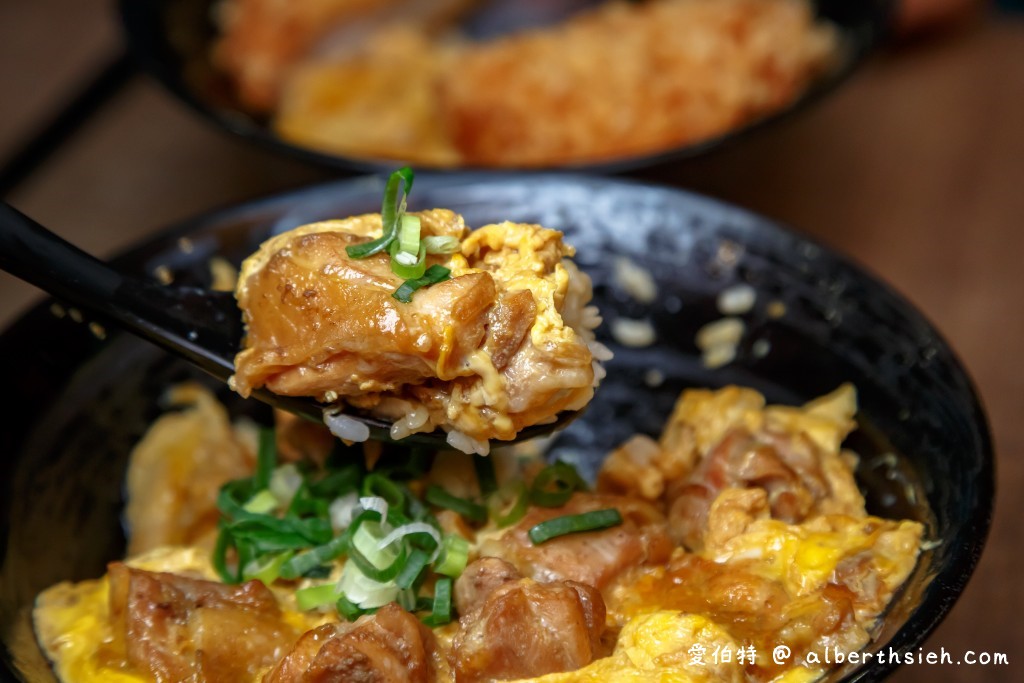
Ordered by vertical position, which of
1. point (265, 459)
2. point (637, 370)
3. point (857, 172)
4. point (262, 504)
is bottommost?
point (262, 504)

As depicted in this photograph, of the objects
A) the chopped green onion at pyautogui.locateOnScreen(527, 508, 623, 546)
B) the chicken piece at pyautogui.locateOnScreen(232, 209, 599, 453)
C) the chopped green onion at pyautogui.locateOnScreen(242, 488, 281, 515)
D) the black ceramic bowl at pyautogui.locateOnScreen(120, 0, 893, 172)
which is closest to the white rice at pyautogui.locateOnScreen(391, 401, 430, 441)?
the chicken piece at pyautogui.locateOnScreen(232, 209, 599, 453)

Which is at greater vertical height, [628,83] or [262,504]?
[628,83]

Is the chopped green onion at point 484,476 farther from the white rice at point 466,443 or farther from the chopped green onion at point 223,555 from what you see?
the chopped green onion at point 223,555

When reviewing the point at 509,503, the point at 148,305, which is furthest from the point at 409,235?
the point at 509,503

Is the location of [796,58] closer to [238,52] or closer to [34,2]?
[238,52]

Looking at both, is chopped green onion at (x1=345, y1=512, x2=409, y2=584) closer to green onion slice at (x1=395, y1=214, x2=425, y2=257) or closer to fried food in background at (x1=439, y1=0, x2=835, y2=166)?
green onion slice at (x1=395, y1=214, x2=425, y2=257)

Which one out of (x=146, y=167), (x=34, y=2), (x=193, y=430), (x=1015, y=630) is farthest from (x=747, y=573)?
(x=34, y=2)

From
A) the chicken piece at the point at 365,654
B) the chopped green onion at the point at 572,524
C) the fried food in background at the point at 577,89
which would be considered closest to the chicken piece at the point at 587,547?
the chopped green onion at the point at 572,524

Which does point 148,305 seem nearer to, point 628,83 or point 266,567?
point 266,567
